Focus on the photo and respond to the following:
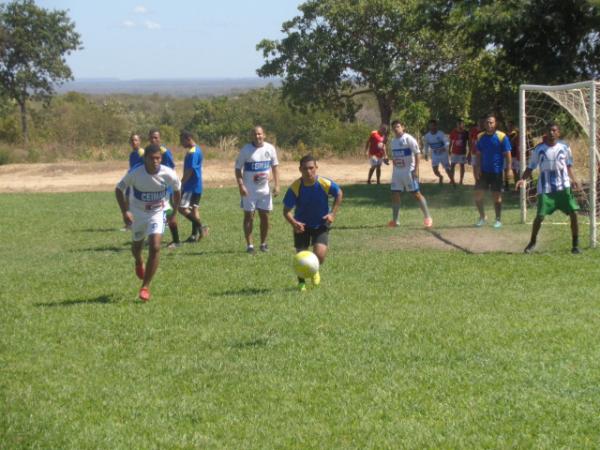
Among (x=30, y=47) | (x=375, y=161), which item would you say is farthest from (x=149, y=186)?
(x=30, y=47)

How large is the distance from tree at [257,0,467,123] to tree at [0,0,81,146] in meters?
14.3

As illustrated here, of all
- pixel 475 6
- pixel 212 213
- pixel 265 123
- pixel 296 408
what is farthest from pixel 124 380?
pixel 265 123

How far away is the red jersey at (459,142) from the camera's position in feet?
81.1

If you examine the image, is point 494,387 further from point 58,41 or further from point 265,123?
point 265,123

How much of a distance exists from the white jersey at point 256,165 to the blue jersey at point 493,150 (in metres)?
4.09

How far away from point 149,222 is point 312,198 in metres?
1.90

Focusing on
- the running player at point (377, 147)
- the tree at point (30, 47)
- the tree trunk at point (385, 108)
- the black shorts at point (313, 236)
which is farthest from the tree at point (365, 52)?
the black shorts at point (313, 236)

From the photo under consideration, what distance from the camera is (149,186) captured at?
10.7 m

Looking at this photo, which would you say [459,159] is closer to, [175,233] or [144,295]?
[175,233]

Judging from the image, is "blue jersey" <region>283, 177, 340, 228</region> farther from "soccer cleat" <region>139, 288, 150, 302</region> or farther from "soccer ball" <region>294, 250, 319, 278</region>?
"soccer cleat" <region>139, 288, 150, 302</region>

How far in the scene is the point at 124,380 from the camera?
7.60 m

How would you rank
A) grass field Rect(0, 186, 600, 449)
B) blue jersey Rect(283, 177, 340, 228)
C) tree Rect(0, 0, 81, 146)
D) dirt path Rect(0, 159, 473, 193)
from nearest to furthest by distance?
1. grass field Rect(0, 186, 600, 449)
2. blue jersey Rect(283, 177, 340, 228)
3. dirt path Rect(0, 159, 473, 193)
4. tree Rect(0, 0, 81, 146)

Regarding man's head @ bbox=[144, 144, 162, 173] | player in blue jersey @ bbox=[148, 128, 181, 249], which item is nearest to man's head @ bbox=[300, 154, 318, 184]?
man's head @ bbox=[144, 144, 162, 173]

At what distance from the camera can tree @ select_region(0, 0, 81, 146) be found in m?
42.5
